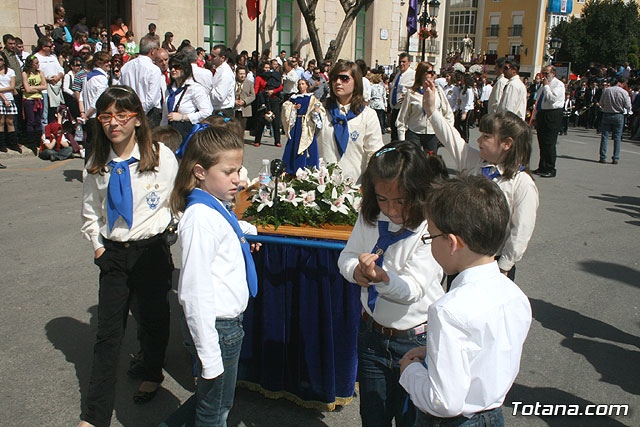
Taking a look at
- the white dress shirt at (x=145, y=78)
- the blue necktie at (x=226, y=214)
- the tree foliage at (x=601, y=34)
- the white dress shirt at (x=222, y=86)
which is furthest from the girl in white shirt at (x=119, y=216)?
the tree foliage at (x=601, y=34)

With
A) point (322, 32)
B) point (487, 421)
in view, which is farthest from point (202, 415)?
point (322, 32)

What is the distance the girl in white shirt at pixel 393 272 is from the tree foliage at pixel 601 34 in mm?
59532

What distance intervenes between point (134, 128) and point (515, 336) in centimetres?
236

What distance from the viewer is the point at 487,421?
72.4 inches

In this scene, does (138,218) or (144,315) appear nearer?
(138,218)

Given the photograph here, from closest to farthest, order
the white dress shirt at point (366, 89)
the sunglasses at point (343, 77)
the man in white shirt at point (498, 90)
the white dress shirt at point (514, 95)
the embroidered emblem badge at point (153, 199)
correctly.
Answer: the embroidered emblem badge at point (153, 199), the sunglasses at point (343, 77), the white dress shirt at point (514, 95), the man in white shirt at point (498, 90), the white dress shirt at point (366, 89)

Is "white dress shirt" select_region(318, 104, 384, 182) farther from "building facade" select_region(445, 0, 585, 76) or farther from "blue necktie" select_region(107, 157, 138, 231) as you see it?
"building facade" select_region(445, 0, 585, 76)

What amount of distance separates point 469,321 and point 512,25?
69313mm

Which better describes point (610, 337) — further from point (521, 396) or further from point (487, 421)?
point (487, 421)

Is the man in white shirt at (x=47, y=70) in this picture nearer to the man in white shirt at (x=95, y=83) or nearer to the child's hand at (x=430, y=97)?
the man in white shirt at (x=95, y=83)

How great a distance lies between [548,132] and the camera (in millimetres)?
11000

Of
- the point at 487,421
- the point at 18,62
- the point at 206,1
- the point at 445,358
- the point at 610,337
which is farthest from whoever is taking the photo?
the point at 206,1

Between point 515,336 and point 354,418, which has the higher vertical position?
point 515,336

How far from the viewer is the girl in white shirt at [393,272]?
7.85ft
